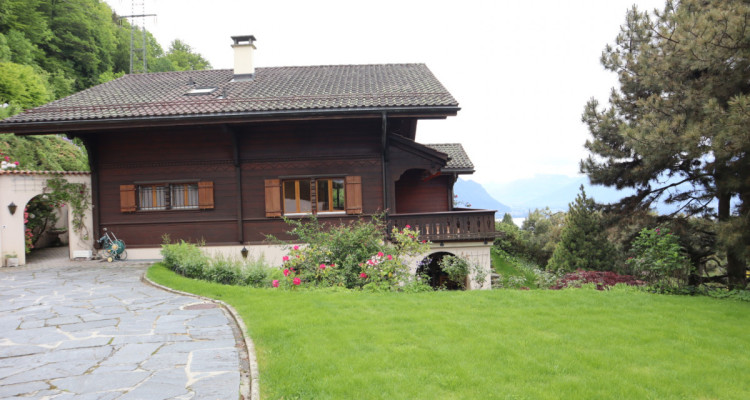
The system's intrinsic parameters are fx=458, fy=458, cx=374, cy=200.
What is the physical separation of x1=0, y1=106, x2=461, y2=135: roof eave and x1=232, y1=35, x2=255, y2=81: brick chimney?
4.65 meters

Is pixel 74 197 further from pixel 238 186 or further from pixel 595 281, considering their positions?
pixel 595 281

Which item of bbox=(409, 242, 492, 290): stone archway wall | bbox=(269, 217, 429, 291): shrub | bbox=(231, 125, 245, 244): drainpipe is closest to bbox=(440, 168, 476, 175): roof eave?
bbox=(409, 242, 492, 290): stone archway wall

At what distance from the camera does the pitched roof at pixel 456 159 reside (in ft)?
48.6

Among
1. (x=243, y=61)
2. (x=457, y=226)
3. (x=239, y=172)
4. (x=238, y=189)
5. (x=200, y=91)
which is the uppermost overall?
(x=243, y=61)

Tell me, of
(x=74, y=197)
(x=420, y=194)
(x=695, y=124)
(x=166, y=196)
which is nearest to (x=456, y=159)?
(x=420, y=194)

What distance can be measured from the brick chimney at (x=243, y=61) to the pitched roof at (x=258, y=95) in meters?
0.34

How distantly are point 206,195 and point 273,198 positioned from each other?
5.96 feet

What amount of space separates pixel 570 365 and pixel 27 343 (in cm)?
567

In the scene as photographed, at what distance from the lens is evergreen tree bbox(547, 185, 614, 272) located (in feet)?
46.9

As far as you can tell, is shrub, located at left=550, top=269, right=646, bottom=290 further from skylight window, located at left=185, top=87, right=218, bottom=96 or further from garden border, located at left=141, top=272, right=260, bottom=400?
skylight window, located at left=185, top=87, right=218, bottom=96

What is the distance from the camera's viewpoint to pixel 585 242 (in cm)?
1444

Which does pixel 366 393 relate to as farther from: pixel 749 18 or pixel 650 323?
pixel 749 18

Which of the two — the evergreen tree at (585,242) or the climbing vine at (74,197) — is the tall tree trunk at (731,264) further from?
the climbing vine at (74,197)

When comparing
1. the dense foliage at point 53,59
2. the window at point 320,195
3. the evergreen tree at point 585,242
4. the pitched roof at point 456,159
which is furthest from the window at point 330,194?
the dense foliage at point 53,59
